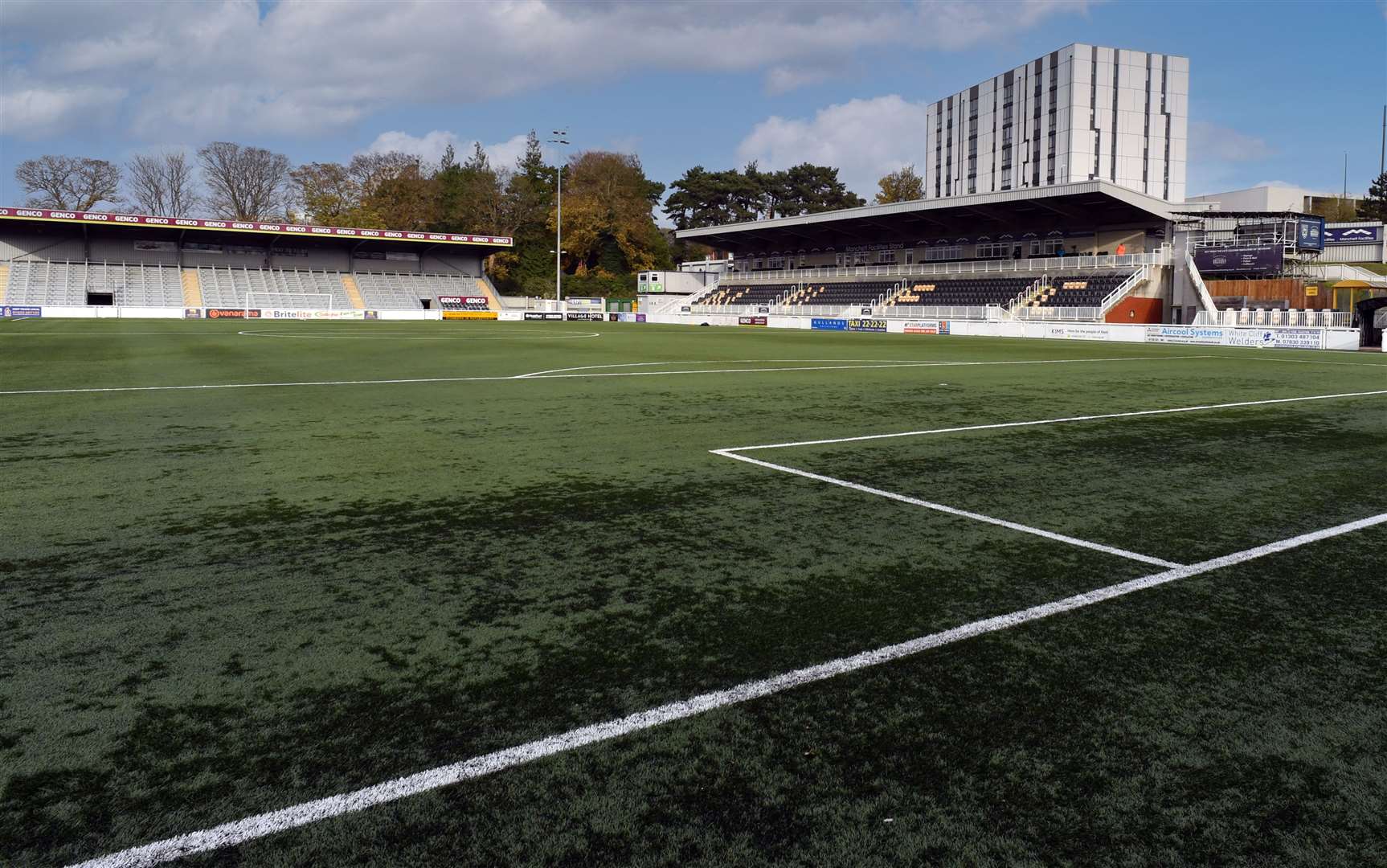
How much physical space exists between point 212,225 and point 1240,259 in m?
64.2

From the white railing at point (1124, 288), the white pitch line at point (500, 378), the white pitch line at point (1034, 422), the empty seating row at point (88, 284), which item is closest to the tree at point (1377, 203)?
the white railing at point (1124, 288)

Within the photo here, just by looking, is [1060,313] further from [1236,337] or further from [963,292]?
[1236,337]

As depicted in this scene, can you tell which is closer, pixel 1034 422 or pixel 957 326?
pixel 1034 422

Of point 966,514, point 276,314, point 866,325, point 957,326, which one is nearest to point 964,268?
point 866,325

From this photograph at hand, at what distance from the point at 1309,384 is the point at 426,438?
1458 centimetres

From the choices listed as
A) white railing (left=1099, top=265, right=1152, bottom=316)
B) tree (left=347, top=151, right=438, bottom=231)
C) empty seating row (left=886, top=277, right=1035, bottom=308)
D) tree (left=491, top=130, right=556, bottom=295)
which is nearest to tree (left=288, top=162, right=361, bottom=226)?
tree (left=347, top=151, right=438, bottom=231)

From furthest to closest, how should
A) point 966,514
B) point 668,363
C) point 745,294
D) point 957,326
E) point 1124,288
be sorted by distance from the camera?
point 745,294 → point 1124,288 → point 957,326 → point 668,363 → point 966,514

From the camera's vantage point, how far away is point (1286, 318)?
33.2m

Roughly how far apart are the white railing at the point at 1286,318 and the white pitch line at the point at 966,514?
29612mm

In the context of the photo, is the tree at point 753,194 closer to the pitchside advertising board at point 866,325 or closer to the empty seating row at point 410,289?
the empty seating row at point 410,289

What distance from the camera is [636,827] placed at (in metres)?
2.31

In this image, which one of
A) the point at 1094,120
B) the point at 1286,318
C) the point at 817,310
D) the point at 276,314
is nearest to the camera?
the point at 1286,318

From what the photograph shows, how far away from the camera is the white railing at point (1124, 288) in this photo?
4281 centimetres

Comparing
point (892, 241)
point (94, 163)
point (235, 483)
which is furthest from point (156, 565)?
point (94, 163)
